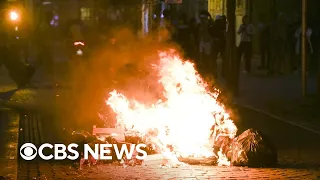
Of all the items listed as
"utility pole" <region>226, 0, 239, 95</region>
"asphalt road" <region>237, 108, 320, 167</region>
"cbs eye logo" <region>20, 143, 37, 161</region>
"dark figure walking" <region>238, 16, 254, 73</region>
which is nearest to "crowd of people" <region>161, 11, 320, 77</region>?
"dark figure walking" <region>238, 16, 254, 73</region>

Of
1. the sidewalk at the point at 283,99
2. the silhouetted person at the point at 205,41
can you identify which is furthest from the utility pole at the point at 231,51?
the silhouetted person at the point at 205,41

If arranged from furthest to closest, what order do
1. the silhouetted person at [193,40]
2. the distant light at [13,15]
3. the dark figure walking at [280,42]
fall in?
the distant light at [13,15], the silhouetted person at [193,40], the dark figure walking at [280,42]

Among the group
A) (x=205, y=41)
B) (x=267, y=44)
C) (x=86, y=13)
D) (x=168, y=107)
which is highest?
(x=86, y=13)

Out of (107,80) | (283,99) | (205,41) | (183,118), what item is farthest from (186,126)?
(205,41)

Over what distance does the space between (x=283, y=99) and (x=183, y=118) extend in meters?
8.44

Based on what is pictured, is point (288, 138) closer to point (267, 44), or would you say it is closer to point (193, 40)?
point (267, 44)

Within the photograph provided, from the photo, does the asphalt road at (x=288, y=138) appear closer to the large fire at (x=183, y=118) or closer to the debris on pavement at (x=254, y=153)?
the debris on pavement at (x=254, y=153)

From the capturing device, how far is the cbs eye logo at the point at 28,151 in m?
10.8

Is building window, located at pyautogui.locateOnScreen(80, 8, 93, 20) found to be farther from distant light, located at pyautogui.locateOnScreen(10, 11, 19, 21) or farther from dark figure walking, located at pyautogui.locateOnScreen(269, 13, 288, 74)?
dark figure walking, located at pyautogui.locateOnScreen(269, 13, 288, 74)

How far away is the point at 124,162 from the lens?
10.2m

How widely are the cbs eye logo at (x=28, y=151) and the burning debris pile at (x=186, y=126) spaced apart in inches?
44.6

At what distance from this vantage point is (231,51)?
1886cm

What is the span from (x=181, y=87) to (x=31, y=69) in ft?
40.1

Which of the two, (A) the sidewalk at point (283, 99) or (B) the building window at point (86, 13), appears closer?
(A) the sidewalk at point (283, 99)
